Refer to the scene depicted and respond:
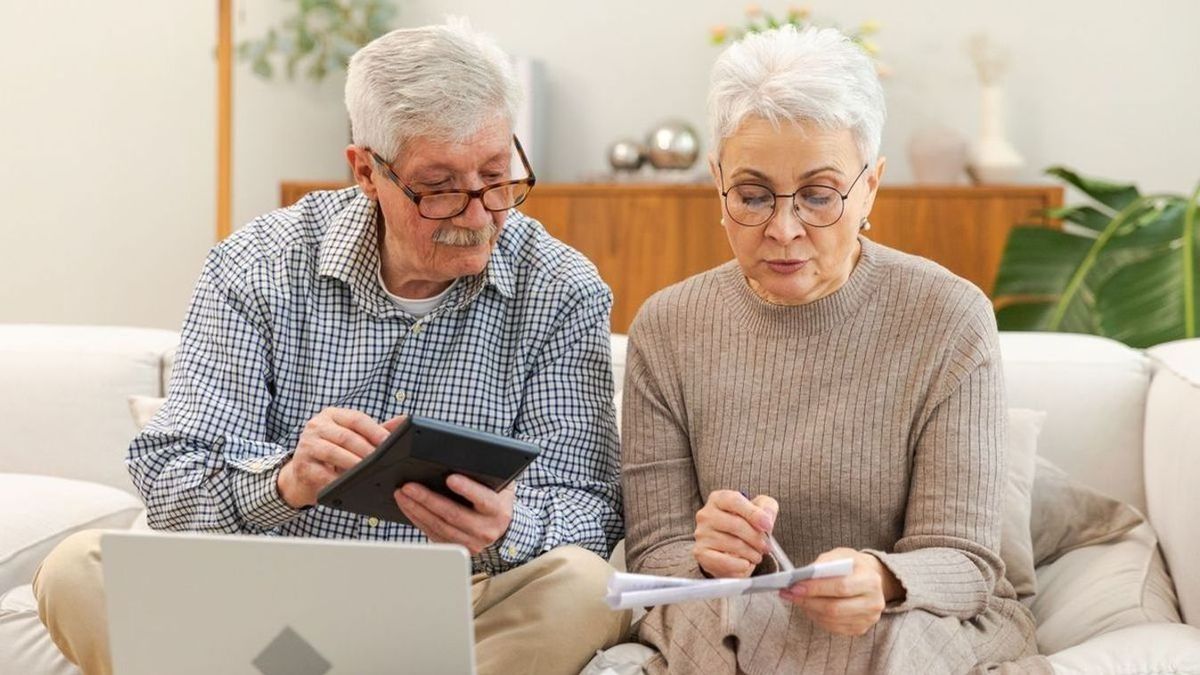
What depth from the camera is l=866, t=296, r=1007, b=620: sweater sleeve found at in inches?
65.6

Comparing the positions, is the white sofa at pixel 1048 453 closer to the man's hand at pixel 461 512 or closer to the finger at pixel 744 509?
the finger at pixel 744 509

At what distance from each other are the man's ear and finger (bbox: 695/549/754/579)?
70 centimetres

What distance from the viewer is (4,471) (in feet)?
8.35

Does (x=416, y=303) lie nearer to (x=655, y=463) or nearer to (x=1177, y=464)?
(x=655, y=463)

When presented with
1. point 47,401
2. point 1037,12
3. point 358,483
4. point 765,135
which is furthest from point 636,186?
point 358,483

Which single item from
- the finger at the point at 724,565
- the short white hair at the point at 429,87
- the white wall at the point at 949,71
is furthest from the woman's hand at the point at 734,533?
the white wall at the point at 949,71

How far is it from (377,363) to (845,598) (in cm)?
74

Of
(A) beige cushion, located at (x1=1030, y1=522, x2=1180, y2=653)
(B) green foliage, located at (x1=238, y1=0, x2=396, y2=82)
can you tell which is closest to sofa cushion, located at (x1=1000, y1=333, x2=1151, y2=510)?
(A) beige cushion, located at (x1=1030, y1=522, x2=1180, y2=653)

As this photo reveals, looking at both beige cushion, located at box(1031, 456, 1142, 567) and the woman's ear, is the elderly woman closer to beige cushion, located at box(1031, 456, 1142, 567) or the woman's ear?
the woman's ear

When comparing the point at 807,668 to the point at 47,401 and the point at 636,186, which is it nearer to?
the point at 47,401

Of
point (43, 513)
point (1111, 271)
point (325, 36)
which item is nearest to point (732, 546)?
point (43, 513)

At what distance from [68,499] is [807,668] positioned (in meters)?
1.25

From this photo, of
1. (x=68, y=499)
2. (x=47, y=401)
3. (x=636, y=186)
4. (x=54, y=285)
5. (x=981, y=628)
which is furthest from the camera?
(x=54, y=285)

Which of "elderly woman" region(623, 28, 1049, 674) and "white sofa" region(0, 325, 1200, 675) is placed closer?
"elderly woman" region(623, 28, 1049, 674)
